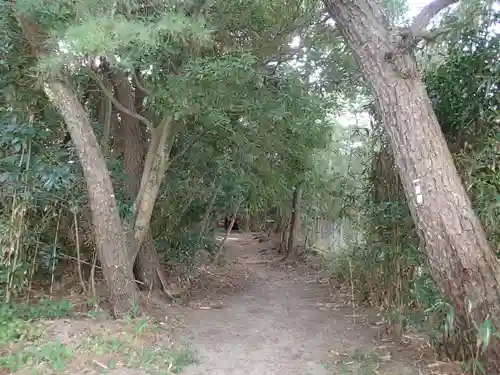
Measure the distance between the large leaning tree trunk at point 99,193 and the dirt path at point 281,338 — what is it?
0.79m

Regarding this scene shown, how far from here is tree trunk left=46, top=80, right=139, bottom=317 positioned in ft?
13.5

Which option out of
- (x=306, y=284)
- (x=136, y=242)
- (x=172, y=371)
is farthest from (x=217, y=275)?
(x=172, y=371)

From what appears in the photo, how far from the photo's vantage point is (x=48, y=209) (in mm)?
4648

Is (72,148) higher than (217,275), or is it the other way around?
(72,148)

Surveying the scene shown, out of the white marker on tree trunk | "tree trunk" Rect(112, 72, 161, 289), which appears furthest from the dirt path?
the white marker on tree trunk

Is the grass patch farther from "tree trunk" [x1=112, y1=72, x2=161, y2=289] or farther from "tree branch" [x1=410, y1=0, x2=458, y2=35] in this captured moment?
"tree branch" [x1=410, y1=0, x2=458, y2=35]

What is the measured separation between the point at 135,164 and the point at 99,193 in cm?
156

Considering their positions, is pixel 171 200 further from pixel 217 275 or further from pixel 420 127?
pixel 420 127

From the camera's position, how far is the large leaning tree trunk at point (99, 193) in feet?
13.5

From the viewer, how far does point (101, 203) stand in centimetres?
417

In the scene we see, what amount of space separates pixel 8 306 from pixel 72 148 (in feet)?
5.28

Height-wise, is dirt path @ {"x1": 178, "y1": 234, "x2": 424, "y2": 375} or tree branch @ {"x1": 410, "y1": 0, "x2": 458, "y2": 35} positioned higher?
tree branch @ {"x1": 410, "y1": 0, "x2": 458, "y2": 35}

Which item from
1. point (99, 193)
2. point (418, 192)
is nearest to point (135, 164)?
point (99, 193)

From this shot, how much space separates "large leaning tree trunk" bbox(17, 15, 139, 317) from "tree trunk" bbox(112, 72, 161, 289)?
1.18 metres
